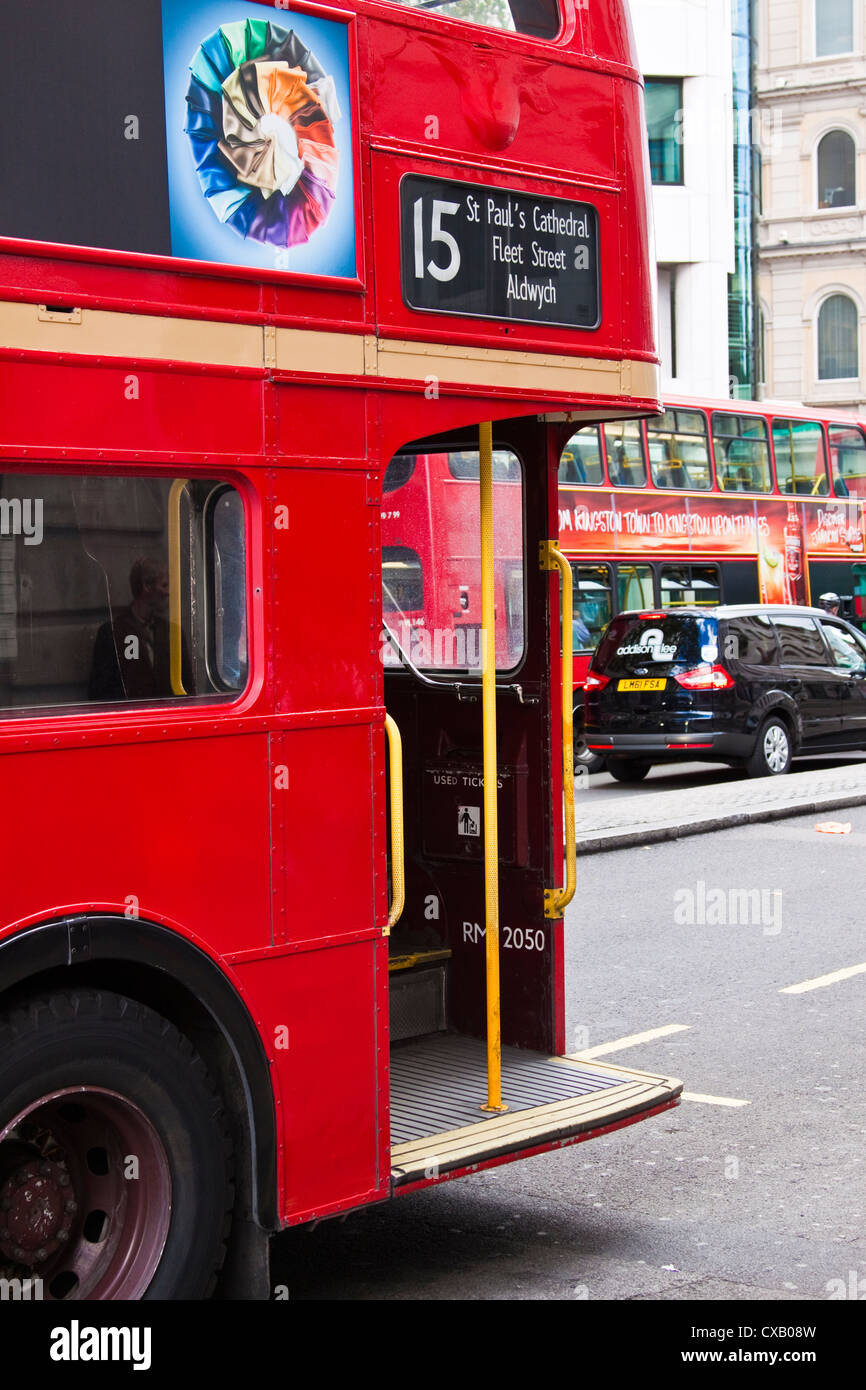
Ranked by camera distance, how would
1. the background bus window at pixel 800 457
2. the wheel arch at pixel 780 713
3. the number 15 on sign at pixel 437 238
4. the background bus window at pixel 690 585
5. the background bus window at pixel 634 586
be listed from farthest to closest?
the background bus window at pixel 800 457
the background bus window at pixel 690 585
the background bus window at pixel 634 586
the wheel arch at pixel 780 713
the number 15 on sign at pixel 437 238

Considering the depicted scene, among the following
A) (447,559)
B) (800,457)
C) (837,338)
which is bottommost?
(447,559)

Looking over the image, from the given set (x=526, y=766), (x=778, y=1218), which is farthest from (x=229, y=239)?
(x=778, y=1218)

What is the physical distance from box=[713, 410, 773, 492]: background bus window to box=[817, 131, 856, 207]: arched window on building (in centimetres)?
3275

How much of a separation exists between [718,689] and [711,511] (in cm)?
570

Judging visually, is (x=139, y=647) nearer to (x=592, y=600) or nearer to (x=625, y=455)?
(x=592, y=600)

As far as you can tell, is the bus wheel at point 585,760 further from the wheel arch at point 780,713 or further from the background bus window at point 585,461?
the background bus window at point 585,461

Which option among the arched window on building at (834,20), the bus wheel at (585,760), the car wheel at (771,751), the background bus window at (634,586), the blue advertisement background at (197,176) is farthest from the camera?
the arched window on building at (834,20)

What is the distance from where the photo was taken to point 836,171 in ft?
173

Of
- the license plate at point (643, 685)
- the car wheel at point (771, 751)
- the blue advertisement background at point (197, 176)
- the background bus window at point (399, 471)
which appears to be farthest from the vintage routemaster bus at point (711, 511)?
the blue advertisement background at point (197, 176)

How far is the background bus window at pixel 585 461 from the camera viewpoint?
1980 cm

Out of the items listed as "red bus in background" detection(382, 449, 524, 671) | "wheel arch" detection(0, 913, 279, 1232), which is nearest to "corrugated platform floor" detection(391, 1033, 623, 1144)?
"wheel arch" detection(0, 913, 279, 1232)

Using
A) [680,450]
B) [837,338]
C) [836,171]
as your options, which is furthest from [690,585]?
[836,171]

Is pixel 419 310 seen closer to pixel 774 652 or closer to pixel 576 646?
pixel 774 652

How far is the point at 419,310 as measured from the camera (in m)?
4.68
